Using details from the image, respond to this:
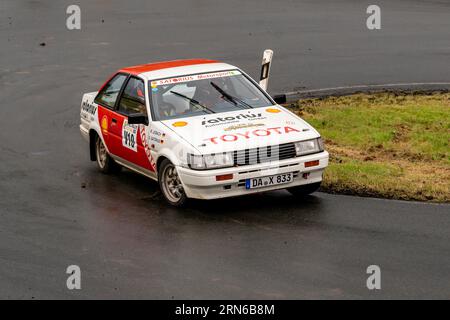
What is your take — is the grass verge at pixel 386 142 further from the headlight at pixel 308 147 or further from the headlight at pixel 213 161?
the headlight at pixel 213 161

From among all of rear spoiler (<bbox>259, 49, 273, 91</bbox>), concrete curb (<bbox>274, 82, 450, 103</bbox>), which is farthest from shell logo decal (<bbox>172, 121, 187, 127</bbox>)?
concrete curb (<bbox>274, 82, 450, 103</bbox>)

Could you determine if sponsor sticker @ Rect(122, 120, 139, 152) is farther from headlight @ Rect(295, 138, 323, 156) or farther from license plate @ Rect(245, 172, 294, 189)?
headlight @ Rect(295, 138, 323, 156)

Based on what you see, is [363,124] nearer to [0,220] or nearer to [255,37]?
[0,220]

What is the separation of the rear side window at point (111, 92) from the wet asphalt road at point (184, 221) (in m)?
1.03

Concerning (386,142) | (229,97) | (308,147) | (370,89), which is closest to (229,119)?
(229,97)

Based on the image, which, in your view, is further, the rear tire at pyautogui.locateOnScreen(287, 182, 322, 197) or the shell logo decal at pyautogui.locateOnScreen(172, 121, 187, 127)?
the rear tire at pyautogui.locateOnScreen(287, 182, 322, 197)

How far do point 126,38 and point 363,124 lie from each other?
388 inches

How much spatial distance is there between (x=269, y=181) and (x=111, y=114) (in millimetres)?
3021

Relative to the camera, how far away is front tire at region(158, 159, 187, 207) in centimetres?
1317

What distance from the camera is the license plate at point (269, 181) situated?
12.8m

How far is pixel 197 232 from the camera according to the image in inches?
479

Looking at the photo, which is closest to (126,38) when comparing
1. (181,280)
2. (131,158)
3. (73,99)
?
(73,99)

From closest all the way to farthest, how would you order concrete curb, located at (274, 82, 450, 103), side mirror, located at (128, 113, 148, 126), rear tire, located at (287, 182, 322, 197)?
rear tire, located at (287, 182, 322, 197), side mirror, located at (128, 113, 148, 126), concrete curb, located at (274, 82, 450, 103)
